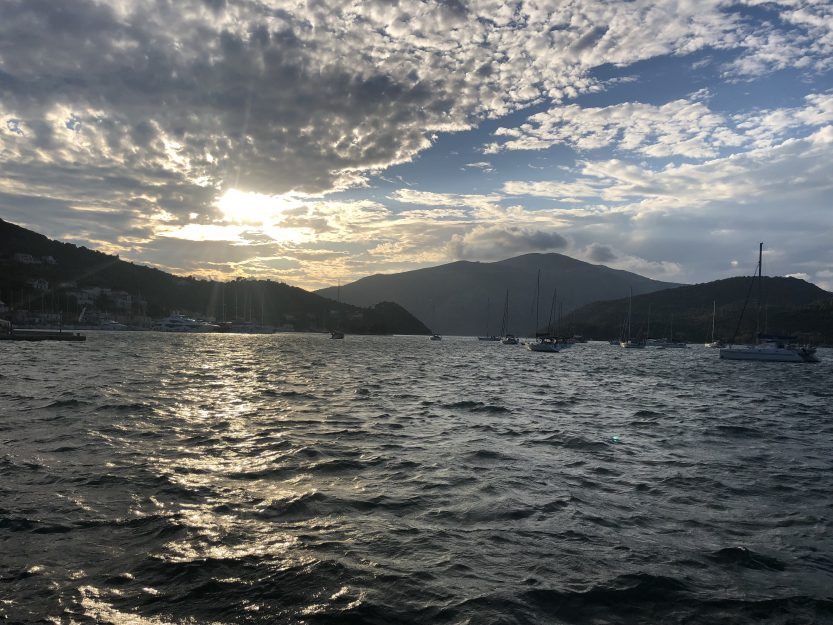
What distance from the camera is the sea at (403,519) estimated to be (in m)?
7.50

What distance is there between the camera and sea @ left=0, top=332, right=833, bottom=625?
24.6 ft

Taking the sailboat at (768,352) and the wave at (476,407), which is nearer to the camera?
the wave at (476,407)

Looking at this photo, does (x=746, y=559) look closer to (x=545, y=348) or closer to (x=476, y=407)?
(x=476, y=407)

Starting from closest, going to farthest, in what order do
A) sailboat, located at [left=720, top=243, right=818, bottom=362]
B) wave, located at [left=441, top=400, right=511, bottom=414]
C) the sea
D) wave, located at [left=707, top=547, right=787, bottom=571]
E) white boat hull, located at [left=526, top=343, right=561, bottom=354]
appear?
the sea < wave, located at [left=707, top=547, right=787, bottom=571] < wave, located at [left=441, top=400, right=511, bottom=414] < sailboat, located at [left=720, top=243, right=818, bottom=362] < white boat hull, located at [left=526, top=343, right=561, bottom=354]

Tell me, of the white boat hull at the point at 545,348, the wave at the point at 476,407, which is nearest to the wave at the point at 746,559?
the wave at the point at 476,407

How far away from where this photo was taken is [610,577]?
855 cm

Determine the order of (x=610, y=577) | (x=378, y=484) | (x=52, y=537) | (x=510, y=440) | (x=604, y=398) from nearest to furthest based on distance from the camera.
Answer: (x=610, y=577)
(x=52, y=537)
(x=378, y=484)
(x=510, y=440)
(x=604, y=398)

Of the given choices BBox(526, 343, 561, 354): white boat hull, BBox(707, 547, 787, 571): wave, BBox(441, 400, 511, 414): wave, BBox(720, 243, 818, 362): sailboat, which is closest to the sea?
BBox(707, 547, 787, 571): wave

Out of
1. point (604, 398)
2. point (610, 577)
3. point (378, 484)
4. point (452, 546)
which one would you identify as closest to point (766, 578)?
point (610, 577)

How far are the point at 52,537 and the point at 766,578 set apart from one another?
12711 millimetres

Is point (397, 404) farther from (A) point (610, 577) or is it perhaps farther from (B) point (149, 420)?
(A) point (610, 577)

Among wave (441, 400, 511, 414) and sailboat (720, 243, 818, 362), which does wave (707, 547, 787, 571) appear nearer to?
A: wave (441, 400, 511, 414)

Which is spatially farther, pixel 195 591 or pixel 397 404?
pixel 397 404

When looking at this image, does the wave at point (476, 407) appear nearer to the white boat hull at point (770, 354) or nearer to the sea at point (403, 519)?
the sea at point (403, 519)
